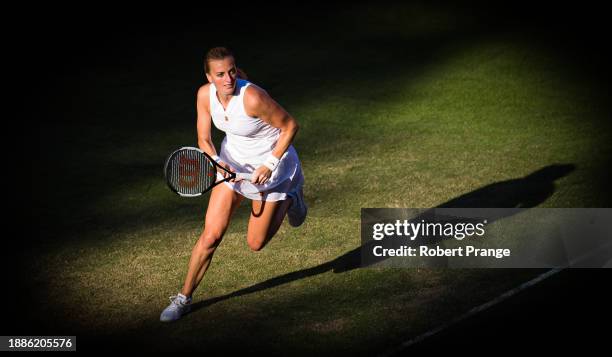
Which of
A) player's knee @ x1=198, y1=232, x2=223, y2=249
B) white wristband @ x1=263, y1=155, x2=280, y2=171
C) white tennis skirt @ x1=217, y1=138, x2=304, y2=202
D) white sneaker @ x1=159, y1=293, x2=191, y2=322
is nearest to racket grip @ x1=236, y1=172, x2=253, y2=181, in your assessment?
white tennis skirt @ x1=217, y1=138, x2=304, y2=202

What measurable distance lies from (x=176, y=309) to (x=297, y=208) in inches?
52.2

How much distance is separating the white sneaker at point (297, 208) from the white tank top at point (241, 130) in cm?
50

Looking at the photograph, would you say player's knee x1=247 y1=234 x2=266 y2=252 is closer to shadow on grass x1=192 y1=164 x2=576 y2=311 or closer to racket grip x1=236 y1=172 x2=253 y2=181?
shadow on grass x1=192 y1=164 x2=576 y2=311

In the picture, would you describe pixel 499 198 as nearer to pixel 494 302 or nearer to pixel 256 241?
pixel 494 302

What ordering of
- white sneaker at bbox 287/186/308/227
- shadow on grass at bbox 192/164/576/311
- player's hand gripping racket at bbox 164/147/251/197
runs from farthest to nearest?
shadow on grass at bbox 192/164/576/311
white sneaker at bbox 287/186/308/227
player's hand gripping racket at bbox 164/147/251/197

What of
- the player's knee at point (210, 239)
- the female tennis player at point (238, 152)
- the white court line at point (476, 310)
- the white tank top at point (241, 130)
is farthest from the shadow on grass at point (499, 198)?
the white court line at point (476, 310)

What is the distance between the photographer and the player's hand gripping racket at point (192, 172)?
687 centimetres

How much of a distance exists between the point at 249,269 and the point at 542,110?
5635mm

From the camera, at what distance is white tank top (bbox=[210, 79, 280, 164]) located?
22.9 ft

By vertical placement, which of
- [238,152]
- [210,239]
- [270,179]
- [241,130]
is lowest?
[210,239]

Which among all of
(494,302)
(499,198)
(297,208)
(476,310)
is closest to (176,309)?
(297,208)

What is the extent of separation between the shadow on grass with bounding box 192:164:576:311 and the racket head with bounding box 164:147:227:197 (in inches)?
47.9

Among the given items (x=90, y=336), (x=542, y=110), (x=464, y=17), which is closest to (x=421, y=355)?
(x=90, y=336)

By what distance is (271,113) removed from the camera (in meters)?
7.02
